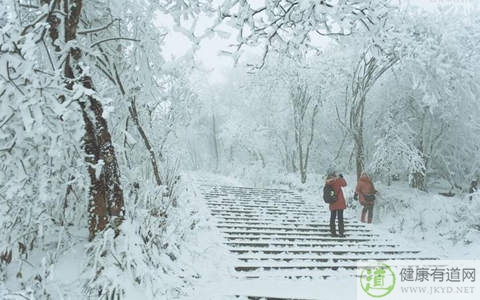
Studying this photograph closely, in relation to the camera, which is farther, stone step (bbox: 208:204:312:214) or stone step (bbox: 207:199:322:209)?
stone step (bbox: 207:199:322:209)

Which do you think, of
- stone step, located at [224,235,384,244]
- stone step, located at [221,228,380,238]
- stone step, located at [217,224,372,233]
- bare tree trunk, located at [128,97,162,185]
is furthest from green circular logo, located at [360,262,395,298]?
bare tree trunk, located at [128,97,162,185]

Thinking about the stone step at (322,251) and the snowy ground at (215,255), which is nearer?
the snowy ground at (215,255)

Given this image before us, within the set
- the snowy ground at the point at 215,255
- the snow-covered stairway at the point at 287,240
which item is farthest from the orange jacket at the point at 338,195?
the snowy ground at the point at 215,255

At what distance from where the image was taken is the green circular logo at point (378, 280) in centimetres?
516

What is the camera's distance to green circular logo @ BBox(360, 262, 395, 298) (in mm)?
5156

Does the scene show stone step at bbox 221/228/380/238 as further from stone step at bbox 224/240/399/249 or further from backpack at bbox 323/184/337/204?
backpack at bbox 323/184/337/204

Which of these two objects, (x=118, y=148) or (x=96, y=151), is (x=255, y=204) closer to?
(x=118, y=148)

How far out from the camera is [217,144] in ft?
113

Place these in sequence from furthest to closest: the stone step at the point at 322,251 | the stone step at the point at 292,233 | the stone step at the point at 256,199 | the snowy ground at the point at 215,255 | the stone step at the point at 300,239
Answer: the stone step at the point at 256,199, the stone step at the point at 292,233, the stone step at the point at 300,239, the stone step at the point at 322,251, the snowy ground at the point at 215,255

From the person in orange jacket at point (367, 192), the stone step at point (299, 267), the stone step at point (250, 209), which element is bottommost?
the stone step at point (299, 267)

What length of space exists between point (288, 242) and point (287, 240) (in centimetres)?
24

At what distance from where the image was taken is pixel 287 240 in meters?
7.39

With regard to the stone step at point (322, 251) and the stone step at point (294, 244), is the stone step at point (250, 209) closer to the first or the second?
the stone step at point (294, 244)

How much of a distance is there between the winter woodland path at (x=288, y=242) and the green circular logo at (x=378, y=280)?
280 millimetres
